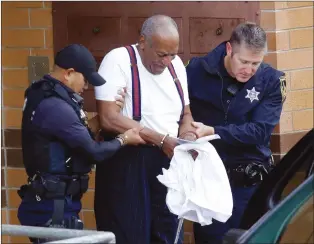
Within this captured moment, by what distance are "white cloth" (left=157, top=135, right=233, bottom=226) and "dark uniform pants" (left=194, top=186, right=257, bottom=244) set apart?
1.54ft

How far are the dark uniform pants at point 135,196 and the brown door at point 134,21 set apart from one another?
1.25 meters

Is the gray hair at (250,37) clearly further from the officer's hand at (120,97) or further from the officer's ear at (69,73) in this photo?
the officer's ear at (69,73)

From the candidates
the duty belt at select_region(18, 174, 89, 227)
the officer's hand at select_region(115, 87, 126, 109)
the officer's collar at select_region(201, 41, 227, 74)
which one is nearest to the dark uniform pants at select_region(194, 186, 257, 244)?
the officer's collar at select_region(201, 41, 227, 74)

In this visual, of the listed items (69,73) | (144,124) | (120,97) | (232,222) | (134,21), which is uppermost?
(134,21)

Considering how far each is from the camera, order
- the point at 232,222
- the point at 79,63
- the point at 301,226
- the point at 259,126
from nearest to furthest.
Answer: the point at 301,226, the point at 79,63, the point at 259,126, the point at 232,222

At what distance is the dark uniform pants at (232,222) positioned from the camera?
232 inches

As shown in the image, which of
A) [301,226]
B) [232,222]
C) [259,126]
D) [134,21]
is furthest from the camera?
[134,21]

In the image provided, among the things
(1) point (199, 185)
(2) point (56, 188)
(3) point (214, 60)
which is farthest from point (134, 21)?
(2) point (56, 188)

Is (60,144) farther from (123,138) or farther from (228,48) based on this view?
(228,48)

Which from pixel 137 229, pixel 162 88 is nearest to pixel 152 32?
pixel 162 88

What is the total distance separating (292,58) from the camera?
6.90m

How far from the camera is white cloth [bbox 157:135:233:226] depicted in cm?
538

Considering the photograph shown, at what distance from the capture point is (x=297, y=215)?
3764 mm

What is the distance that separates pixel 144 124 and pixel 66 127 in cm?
61
